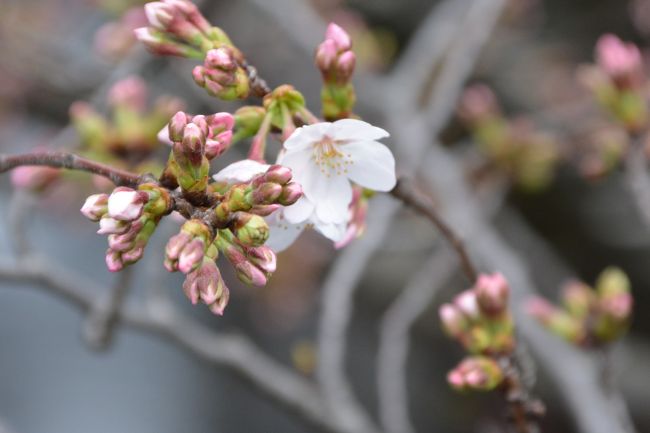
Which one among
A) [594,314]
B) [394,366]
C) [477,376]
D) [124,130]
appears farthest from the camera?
[394,366]

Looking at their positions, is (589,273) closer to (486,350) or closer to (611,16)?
(611,16)

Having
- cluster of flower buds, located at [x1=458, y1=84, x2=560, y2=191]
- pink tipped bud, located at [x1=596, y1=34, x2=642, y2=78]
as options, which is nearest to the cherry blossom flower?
pink tipped bud, located at [x1=596, y1=34, x2=642, y2=78]

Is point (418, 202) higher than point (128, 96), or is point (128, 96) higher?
point (418, 202)

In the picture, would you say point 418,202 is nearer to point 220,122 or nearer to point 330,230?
point 330,230

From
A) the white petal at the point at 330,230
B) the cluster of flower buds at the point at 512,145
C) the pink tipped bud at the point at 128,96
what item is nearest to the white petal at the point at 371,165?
the white petal at the point at 330,230

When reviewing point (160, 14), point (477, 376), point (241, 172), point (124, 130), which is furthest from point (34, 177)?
point (477, 376)

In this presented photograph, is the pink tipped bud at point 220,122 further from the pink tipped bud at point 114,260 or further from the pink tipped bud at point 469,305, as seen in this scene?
the pink tipped bud at point 469,305

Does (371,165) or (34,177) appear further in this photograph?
(34,177)
